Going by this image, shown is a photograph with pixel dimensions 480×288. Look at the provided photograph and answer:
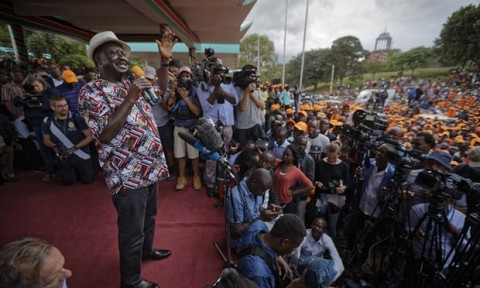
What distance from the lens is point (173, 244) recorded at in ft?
8.37

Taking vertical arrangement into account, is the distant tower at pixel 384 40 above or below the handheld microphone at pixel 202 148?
above

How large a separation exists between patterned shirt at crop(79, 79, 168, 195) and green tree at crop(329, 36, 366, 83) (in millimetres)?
46355

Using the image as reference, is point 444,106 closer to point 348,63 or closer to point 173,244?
point 173,244

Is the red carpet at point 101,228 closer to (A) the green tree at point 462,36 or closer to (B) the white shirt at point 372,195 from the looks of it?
(B) the white shirt at point 372,195

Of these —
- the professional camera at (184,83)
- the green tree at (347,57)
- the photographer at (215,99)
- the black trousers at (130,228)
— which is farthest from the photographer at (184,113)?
the green tree at (347,57)

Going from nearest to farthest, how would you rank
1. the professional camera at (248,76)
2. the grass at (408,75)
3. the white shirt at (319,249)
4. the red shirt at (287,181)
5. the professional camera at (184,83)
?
the white shirt at (319,249) → the red shirt at (287,181) → the professional camera at (184,83) → the professional camera at (248,76) → the grass at (408,75)

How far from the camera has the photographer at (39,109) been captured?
383 centimetres

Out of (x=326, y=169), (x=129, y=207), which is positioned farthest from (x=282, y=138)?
(x=129, y=207)

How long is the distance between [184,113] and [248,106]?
3.48 ft

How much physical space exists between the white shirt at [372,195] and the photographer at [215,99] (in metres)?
1.92

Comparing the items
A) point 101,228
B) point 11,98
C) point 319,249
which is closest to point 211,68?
point 101,228

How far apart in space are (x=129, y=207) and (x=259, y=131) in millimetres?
2640

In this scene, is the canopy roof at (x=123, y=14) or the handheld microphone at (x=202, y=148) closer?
the handheld microphone at (x=202, y=148)

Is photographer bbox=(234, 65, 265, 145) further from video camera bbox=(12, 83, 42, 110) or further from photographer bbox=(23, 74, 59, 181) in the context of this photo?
video camera bbox=(12, 83, 42, 110)
